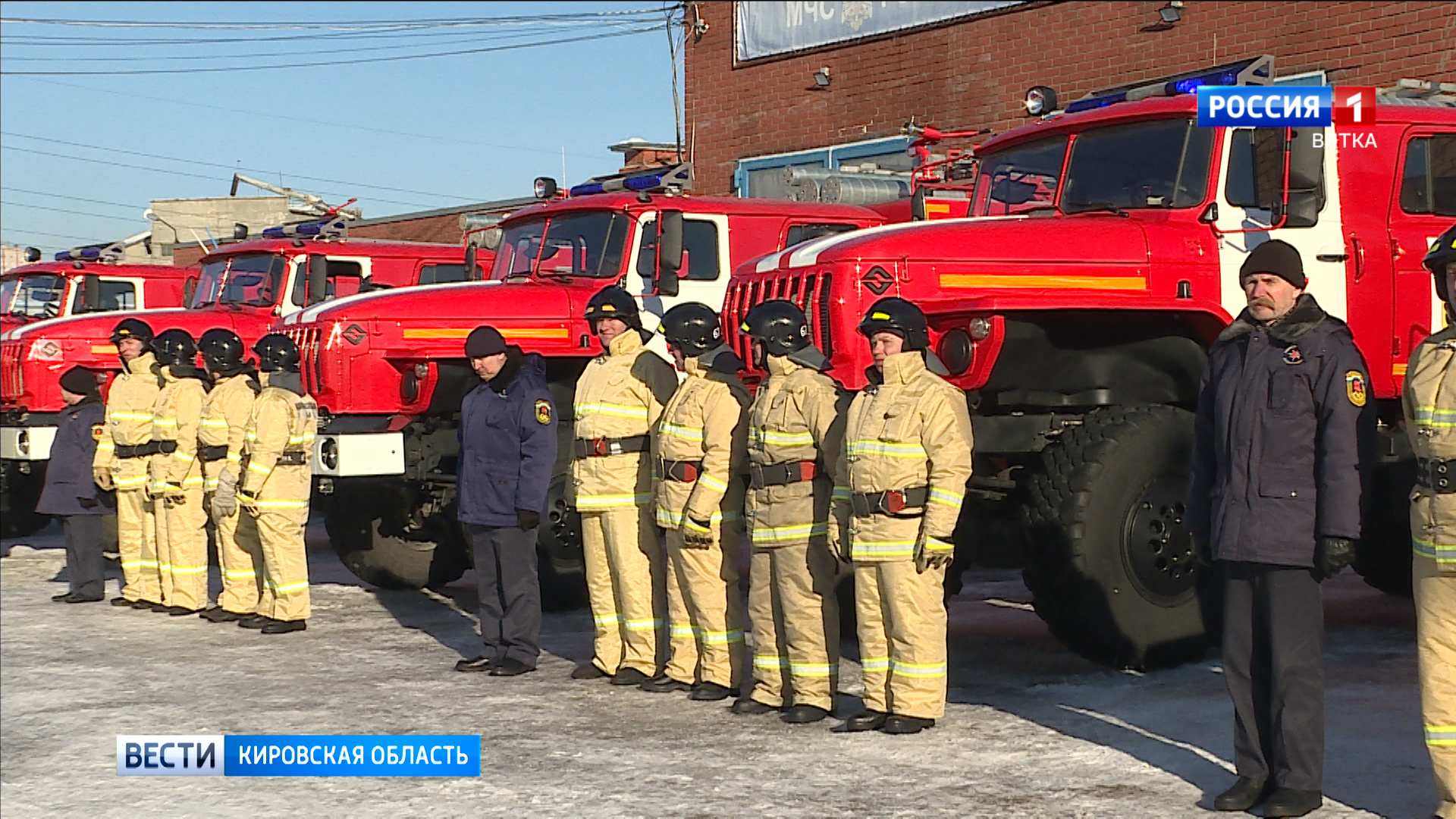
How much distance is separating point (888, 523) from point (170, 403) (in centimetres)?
612

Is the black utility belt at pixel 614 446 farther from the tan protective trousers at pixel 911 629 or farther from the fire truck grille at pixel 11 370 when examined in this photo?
the fire truck grille at pixel 11 370

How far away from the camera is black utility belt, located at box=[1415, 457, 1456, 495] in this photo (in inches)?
201

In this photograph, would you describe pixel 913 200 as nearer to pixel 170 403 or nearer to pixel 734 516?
pixel 734 516

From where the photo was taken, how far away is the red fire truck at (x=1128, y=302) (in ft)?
24.3

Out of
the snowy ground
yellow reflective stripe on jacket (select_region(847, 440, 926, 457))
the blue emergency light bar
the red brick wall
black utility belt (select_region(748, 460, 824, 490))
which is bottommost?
the snowy ground

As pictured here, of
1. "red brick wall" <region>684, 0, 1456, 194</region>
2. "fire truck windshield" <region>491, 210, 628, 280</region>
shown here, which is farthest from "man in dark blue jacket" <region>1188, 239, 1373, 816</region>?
"red brick wall" <region>684, 0, 1456, 194</region>

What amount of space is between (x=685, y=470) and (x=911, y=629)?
1519 mm

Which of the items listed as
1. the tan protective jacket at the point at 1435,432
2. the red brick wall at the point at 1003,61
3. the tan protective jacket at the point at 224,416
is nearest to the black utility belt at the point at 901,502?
the tan protective jacket at the point at 1435,432

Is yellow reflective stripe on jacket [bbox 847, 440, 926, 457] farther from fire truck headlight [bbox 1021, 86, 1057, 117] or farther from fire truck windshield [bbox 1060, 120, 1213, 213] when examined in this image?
fire truck headlight [bbox 1021, 86, 1057, 117]

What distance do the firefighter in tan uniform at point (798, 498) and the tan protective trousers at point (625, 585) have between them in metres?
1.04

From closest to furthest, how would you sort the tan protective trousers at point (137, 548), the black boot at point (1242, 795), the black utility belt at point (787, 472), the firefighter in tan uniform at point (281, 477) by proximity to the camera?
1. the black boot at point (1242, 795)
2. the black utility belt at point (787, 472)
3. the firefighter in tan uniform at point (281, 477)
4. the tan protective trousers at point (137, 548)

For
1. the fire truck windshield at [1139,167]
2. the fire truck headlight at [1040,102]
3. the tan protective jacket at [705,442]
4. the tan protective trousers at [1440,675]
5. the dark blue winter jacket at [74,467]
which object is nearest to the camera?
the tan protective trousers at [1440,675]

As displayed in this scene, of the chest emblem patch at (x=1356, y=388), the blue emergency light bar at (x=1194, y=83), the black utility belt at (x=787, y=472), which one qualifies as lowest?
the black utility belt at (x=787, y=472)

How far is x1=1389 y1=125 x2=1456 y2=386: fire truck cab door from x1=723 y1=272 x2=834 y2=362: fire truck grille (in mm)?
2716
